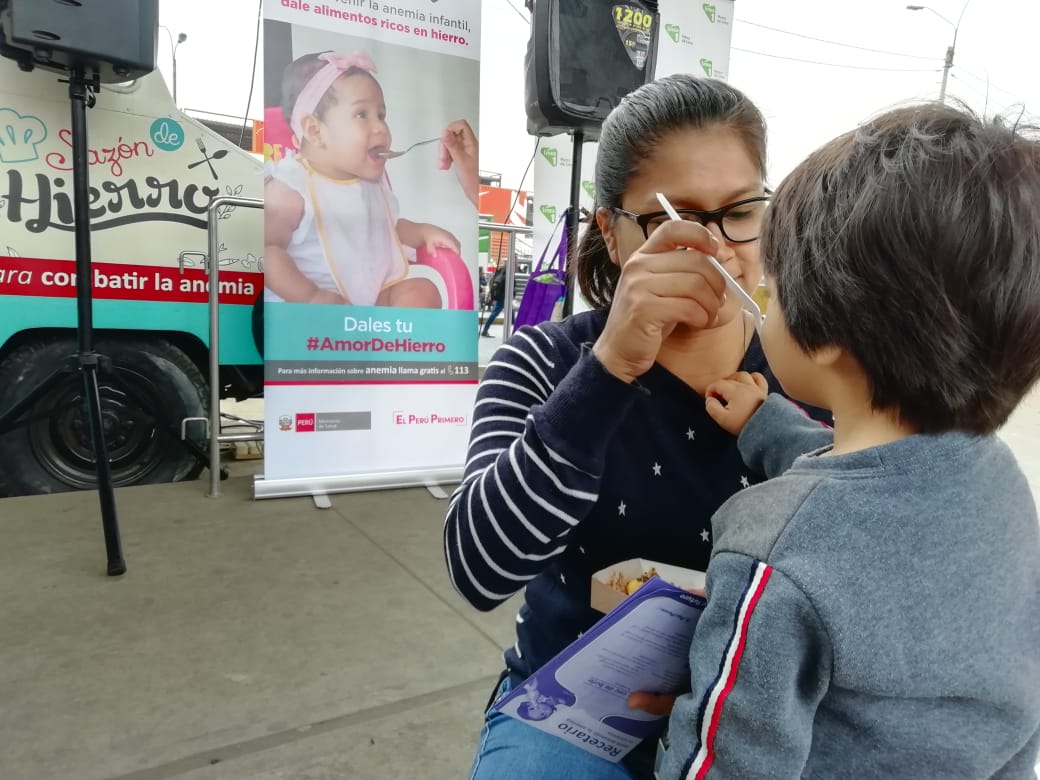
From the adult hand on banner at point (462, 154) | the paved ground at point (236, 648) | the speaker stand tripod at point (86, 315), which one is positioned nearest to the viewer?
the paved ground at point (236, 648)

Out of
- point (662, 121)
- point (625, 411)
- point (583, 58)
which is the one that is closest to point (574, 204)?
point (583, 58)

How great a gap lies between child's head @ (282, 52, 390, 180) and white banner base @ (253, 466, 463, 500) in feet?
4.10

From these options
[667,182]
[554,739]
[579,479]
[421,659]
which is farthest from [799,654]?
[421,659]

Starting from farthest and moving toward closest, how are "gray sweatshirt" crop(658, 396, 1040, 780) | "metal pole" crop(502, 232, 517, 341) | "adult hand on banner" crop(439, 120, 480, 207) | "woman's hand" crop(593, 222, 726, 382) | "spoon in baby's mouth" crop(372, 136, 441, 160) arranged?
1. "metal pole" crop(502, 232, 517, 341)
2. "adult hand on banner" crop(439, 120, 480, 207)
3. "spoon in baby's mouth" crop(372, 136, 441, 160)
4. "woman's hand" crop(593, 222, 726, 382)
5. "gray sweatshirt" crop(658, 396, 1040, 780)

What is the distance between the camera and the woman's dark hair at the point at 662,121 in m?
0.80

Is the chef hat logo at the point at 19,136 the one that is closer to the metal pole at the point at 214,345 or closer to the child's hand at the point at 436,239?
the metal pole at the point at 214,345

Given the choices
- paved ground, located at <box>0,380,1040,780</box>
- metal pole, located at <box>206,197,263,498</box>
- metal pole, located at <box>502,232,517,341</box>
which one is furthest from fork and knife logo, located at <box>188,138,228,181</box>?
paved ground, located at <box>0,380,1040,780</box>

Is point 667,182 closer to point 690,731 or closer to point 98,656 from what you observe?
point 690,731

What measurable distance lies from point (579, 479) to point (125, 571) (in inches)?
82.2

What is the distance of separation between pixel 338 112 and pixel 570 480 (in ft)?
8.05

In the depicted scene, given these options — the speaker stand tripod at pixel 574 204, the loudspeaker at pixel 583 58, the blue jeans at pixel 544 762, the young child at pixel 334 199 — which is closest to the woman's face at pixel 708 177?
the blue jeans at pixel 544 762

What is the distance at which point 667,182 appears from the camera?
0.80 m

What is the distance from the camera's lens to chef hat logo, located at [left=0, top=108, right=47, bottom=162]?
8.05 feet

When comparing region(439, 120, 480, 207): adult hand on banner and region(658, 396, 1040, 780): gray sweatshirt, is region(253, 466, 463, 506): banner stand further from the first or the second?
region(658, 396, 1040, 780): gray sweatshirt
